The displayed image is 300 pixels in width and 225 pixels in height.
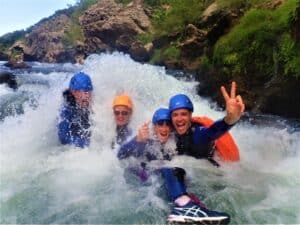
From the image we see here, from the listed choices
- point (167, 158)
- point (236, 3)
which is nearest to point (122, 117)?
point (167, 158)

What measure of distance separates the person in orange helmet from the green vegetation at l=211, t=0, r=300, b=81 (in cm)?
498

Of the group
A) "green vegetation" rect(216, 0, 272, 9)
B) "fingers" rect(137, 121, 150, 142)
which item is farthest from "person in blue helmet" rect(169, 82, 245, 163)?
"green vegetation" rect(216, 0, 272, 9)

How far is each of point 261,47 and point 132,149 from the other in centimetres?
672

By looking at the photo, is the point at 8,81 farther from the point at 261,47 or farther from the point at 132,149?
the point at 132,149

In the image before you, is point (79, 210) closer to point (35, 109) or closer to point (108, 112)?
point (108, 112)

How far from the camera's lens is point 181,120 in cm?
525

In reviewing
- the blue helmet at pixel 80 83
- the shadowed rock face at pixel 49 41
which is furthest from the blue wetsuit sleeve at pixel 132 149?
the shadowed rock face at pixel 49 41

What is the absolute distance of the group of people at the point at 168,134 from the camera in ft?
15.0

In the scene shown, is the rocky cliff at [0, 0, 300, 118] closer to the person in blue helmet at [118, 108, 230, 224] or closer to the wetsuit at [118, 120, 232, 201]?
the wetsuit at [118, 120, 232, 201]

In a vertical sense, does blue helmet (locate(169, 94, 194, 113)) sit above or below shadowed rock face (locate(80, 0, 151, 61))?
below

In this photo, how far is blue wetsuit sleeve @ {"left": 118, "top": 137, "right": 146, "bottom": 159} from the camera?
5.52 m

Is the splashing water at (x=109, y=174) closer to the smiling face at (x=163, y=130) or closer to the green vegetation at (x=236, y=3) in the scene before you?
the smiling face at (x=163, y=130)

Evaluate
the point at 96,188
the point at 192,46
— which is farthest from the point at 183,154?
the point at 192,46

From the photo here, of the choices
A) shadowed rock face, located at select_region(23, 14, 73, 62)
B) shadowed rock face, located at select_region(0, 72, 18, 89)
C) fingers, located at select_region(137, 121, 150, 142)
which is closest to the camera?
fingers, located at select_region(137, 121, 150, 142)
